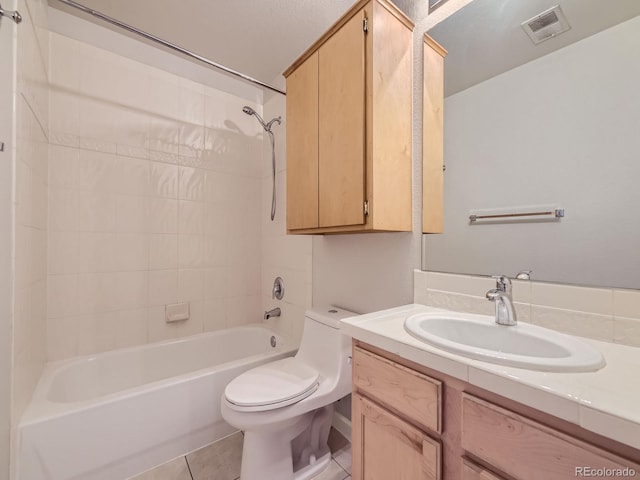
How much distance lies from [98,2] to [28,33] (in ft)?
1.82

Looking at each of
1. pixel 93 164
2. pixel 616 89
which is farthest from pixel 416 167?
pixel 93 164

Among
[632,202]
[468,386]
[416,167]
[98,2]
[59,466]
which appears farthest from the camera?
[98,2]

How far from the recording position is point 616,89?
0.77 metres

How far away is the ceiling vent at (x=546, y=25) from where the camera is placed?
0.88m

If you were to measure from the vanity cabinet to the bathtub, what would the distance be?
935mm

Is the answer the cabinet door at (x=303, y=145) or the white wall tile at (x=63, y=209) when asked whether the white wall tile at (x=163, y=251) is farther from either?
the cabinet door at (x=303, y=145)

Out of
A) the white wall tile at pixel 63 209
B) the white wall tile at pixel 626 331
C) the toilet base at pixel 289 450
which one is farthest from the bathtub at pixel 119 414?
Result: the white wall tile at pixel 626 331

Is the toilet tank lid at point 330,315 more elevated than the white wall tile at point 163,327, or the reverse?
the toilet tank lid at point 330,315

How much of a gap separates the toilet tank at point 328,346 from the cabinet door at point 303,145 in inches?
20.1

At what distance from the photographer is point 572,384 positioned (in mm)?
506

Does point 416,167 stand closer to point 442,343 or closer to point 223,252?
point 442,343

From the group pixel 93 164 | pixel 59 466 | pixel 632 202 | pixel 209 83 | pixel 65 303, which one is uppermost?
pixel 209 83

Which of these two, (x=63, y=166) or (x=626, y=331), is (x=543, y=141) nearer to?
(x=626, y=331)

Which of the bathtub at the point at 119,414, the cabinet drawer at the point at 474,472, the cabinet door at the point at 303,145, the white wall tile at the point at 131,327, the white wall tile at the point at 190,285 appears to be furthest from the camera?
the white wall tile at the point at 190,285
